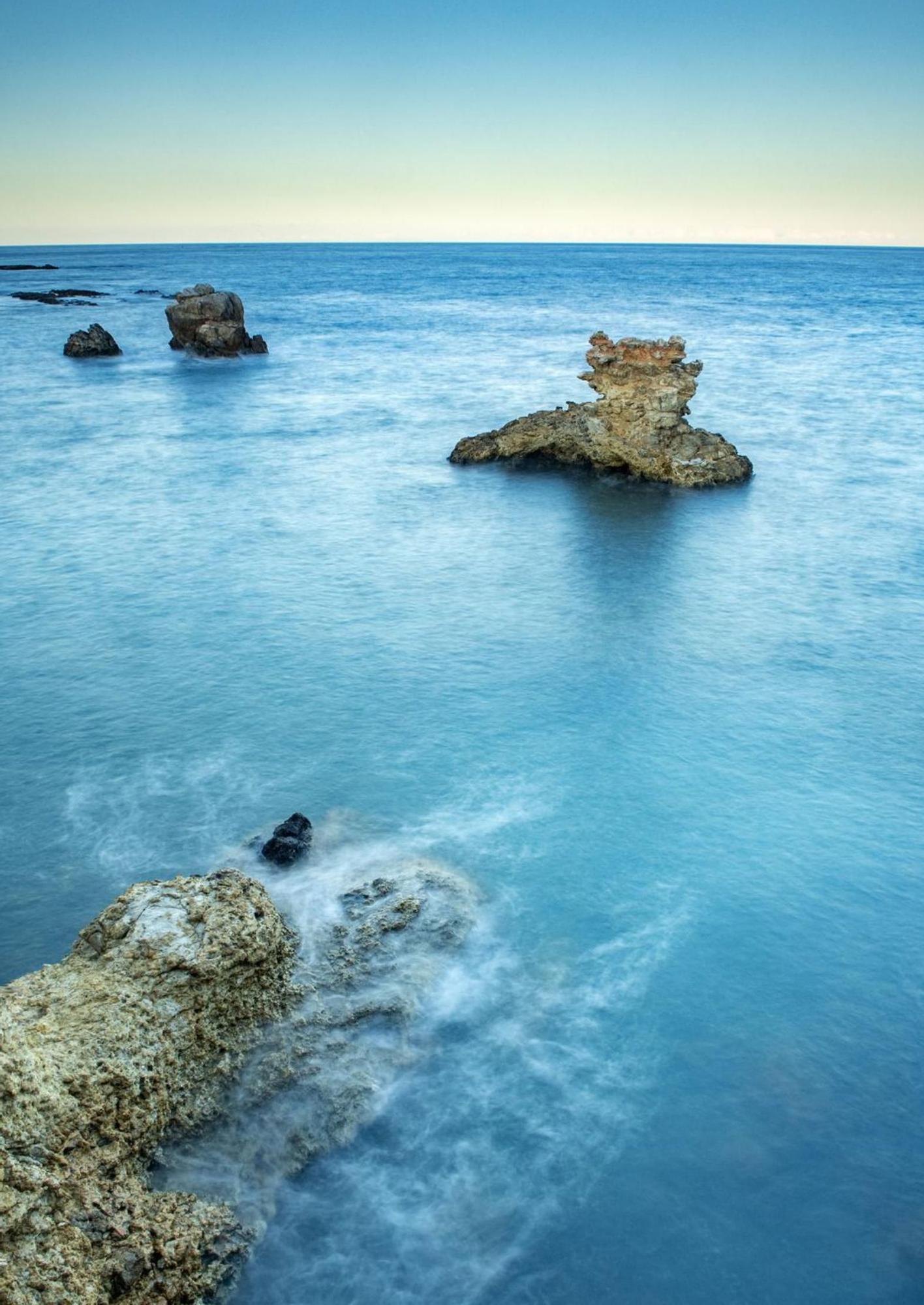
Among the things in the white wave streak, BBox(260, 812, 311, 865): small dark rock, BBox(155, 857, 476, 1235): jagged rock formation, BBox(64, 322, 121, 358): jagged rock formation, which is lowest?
the white wave streak

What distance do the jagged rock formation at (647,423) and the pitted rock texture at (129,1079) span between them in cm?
1955

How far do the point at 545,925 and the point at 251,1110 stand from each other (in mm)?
3897

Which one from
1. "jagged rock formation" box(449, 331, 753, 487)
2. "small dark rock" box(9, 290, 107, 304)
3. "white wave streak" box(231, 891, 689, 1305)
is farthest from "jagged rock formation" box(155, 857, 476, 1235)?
"small dark rock" box(9, 290, 107, 304)

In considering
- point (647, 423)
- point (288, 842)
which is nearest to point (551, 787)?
point (288, 842)

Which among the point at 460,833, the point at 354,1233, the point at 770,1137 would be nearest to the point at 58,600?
the point at 460,833

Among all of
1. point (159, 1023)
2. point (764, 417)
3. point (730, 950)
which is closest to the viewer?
point (159, 1023)

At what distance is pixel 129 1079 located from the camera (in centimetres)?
Result: 786

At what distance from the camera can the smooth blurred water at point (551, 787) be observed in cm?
805

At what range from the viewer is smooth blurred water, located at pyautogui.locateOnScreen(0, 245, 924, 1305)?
8.05 metres

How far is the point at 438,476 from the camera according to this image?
28594mm

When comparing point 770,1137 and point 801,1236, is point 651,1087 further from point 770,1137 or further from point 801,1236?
point 801,1236

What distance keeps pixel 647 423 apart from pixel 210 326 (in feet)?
101

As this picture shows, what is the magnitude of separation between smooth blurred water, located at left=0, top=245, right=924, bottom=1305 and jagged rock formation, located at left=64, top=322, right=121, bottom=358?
65.4ft

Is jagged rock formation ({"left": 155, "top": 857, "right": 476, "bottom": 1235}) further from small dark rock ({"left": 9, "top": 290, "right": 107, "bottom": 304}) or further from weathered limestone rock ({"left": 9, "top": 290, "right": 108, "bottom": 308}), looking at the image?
small dark rock ({"left": 9, "top": 290, "right": 107, "bottom": 304})
